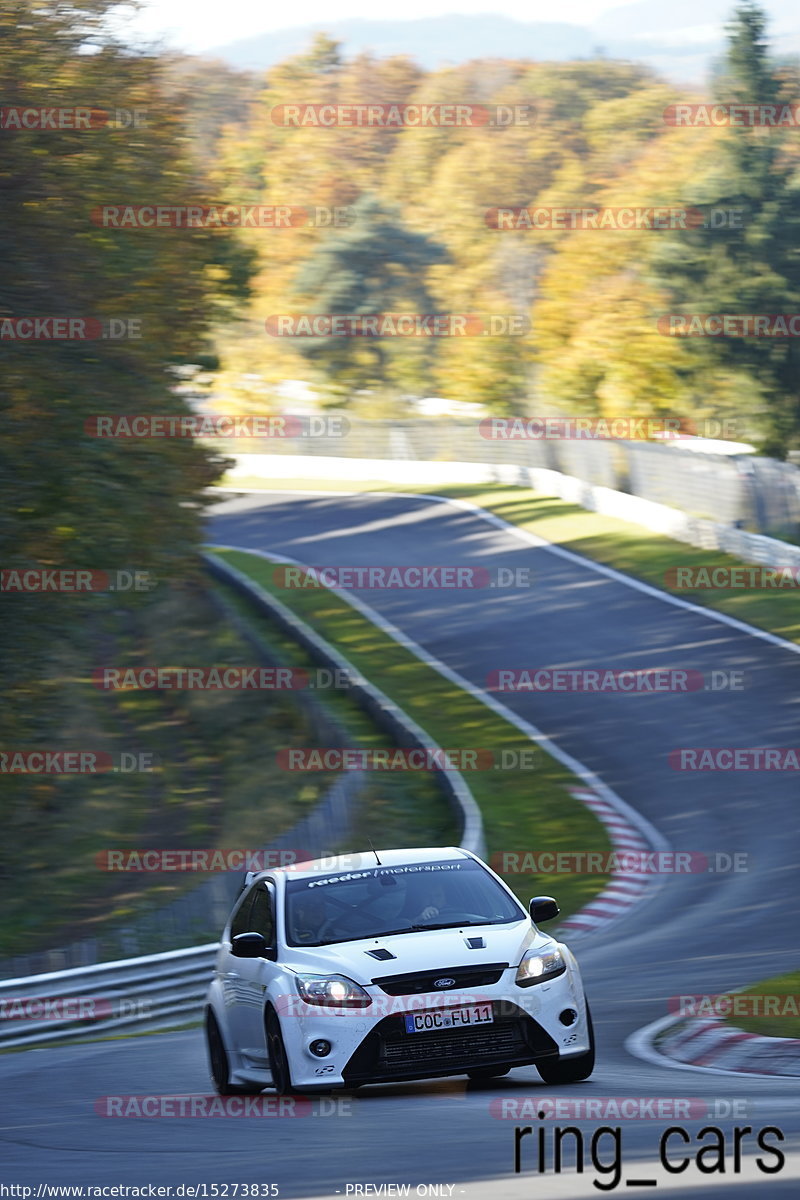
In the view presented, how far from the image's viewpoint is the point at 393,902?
30.2 feet

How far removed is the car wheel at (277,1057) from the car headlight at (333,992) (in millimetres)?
241

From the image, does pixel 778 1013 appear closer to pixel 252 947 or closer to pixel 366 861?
pixel 366 861

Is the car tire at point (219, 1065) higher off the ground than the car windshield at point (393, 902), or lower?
lower

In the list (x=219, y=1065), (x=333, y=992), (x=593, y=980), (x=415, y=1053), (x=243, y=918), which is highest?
(x=333, y=992)

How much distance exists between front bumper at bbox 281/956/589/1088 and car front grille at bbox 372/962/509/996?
3cm

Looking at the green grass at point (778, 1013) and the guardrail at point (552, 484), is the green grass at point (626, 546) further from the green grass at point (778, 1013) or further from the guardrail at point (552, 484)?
the green grass at point (778, 1013)

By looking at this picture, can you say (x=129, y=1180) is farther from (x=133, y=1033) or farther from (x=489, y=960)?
(x=133, y=1033)

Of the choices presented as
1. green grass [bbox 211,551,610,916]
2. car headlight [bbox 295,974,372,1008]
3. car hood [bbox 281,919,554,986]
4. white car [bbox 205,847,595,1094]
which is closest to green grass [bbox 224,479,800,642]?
green grass [bbox 211,551,610,916]

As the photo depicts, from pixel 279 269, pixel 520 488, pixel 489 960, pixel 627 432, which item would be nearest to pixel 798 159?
pixel 627 432

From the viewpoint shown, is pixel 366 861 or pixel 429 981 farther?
pixel 366 861

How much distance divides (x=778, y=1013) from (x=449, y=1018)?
13.6ft

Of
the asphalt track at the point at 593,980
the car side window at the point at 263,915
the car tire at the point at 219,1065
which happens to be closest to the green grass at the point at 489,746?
the asphalt track at the point at 593,980

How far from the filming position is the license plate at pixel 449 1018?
8.23 m

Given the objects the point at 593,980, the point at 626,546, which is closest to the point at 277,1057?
the point at 593,980
